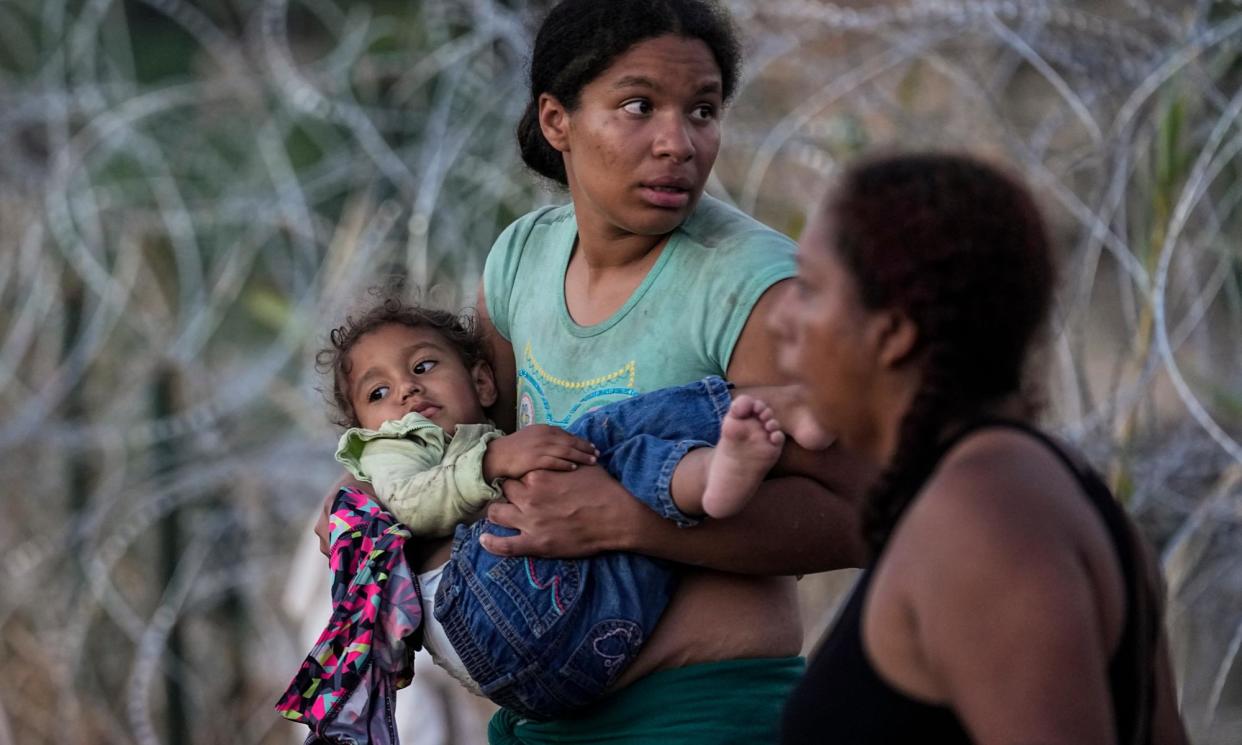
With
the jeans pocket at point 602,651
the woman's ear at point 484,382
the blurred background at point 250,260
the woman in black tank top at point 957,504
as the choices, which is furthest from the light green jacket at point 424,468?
the blurred background at point 250,260

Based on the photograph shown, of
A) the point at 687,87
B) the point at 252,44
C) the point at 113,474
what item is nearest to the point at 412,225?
the point at 252,44

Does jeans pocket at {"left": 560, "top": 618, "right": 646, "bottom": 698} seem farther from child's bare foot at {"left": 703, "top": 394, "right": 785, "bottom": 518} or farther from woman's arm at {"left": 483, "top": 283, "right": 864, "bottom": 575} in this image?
child's bare foot at {"left": 703, "top": 394, "right": 785, "bottom": 518}

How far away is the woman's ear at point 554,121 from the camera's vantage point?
2.60m

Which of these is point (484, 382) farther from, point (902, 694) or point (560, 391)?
point (902, 694)

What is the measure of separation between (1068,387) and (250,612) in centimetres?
244

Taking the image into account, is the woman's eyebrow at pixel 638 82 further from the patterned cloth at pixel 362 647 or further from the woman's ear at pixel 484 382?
the patterned cloth at pixel 362 647

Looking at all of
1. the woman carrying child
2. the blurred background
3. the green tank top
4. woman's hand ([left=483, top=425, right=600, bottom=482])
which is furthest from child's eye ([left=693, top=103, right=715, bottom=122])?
the blurred background

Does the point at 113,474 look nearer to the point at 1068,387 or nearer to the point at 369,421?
the point at 369,421

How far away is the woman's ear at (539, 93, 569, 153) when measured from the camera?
2.60 metres

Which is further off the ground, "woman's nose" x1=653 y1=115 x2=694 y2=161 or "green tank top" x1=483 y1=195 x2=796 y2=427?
"woman's nose" x1=653 y1=115 x2=694 y2=161

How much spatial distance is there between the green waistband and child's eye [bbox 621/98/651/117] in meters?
0.81

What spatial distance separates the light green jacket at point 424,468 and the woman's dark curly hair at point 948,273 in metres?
0.92

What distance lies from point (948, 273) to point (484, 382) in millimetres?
1345

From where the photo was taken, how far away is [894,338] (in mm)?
1644
